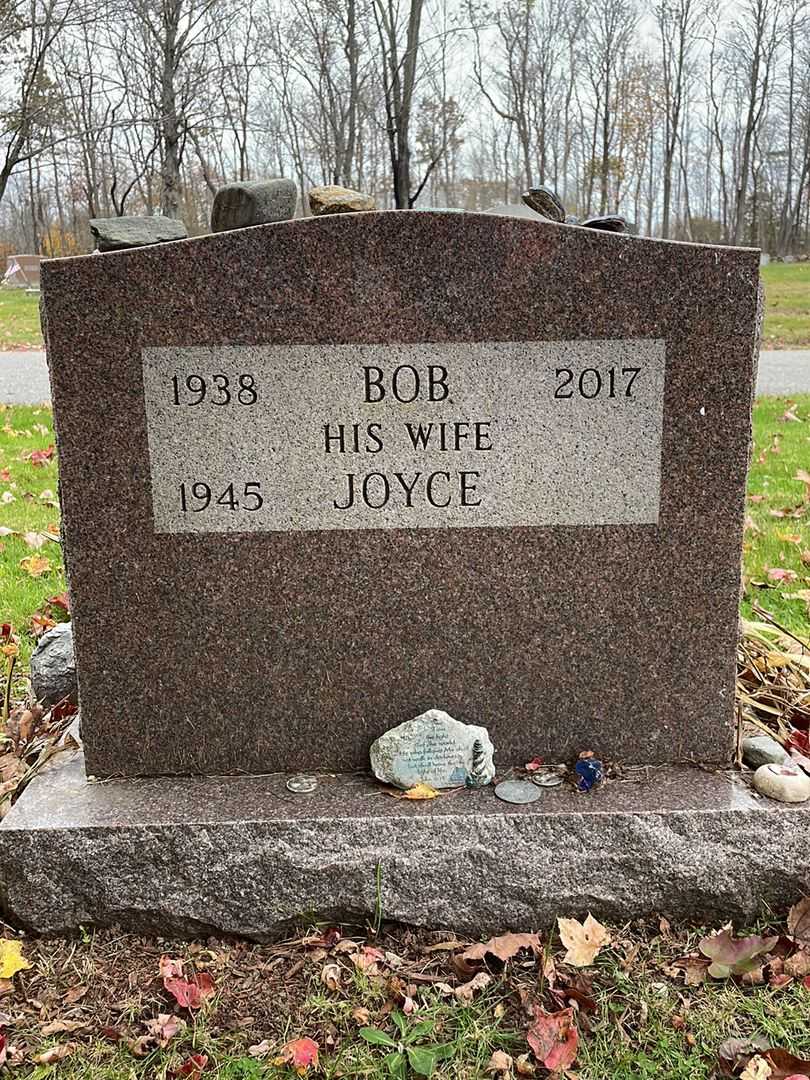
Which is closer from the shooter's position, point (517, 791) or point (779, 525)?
point (517, 791)

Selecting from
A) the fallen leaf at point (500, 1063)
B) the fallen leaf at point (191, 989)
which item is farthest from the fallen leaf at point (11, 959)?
the fallen leaf at point (500, 1063)

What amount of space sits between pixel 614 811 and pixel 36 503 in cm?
437

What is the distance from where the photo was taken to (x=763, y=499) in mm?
5289

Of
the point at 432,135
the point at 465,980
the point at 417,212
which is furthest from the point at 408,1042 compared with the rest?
the point at 432,135

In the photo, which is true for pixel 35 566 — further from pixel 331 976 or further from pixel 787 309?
pixel 787 309

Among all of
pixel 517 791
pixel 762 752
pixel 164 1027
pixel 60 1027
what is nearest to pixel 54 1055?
pixel 60 1027

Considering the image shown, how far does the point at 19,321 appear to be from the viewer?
22.1 metres

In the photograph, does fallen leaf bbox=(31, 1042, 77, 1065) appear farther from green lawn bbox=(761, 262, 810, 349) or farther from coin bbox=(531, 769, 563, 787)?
green lawn bbox=(761, 262, 810, 349)

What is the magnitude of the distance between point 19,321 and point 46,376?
10.6 m

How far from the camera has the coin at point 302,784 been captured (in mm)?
2334

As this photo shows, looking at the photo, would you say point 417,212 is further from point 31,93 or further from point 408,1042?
point 31,93

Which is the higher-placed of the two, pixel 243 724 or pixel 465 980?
pixel 243 724

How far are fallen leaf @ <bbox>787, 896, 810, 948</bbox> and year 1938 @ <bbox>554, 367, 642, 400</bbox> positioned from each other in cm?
126

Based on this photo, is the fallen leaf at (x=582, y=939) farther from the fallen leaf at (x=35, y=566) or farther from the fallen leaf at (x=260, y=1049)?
the fallen leaf at (x=35, y=566)
